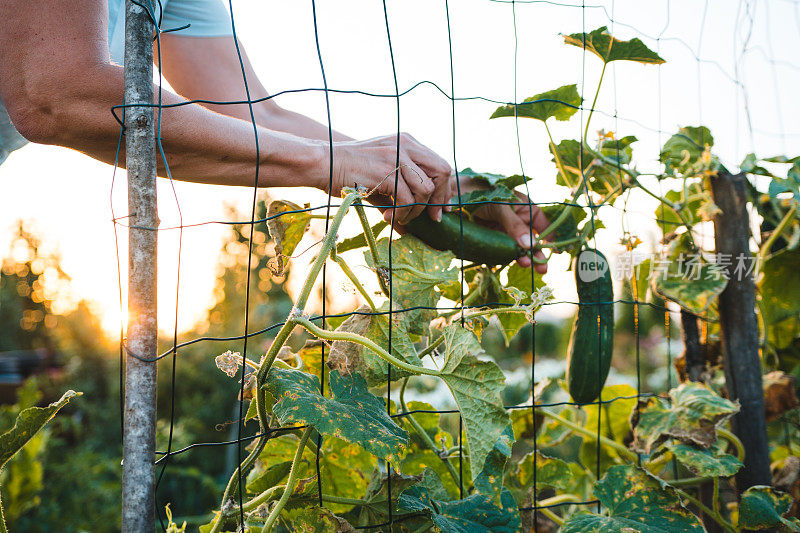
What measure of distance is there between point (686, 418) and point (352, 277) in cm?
74

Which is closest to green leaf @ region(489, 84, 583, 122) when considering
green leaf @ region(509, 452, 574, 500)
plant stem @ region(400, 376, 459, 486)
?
plant stem @ region(400, 376, 459, 486)

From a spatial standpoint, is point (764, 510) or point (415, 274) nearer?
point (415, 274)

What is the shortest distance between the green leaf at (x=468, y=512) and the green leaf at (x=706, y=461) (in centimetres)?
39

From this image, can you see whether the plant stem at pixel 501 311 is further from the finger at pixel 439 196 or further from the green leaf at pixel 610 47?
the green leaf at pixel 610 47

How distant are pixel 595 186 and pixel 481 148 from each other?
0.34 metres

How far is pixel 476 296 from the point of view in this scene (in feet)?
3.99

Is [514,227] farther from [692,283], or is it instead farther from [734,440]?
[734,440]

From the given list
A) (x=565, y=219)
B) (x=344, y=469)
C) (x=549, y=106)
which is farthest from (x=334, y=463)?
(x=549, y=106)

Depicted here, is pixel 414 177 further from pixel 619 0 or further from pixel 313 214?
pixel 619 0

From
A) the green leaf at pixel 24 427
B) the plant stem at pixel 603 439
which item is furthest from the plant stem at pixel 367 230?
the plant stem at pixel 603 439

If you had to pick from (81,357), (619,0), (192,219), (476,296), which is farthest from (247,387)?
(81,357)

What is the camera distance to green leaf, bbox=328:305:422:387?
2.91 ft

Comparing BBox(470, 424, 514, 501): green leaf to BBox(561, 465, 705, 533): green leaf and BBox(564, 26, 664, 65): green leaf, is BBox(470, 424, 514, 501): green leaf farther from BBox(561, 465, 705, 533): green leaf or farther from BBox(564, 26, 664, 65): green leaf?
BBox(564, 26, 664, 65): green leaf

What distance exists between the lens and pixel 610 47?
1.14 m
